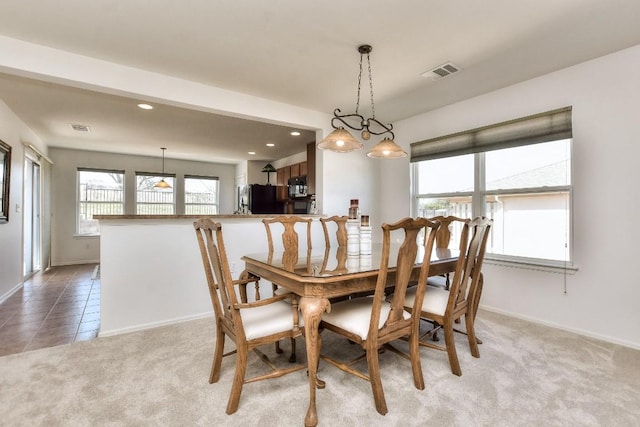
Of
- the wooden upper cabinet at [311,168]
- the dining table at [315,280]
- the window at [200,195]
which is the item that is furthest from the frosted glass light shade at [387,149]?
the window at [200,195]

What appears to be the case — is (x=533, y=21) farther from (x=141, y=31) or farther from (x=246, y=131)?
(x=246, y=131)

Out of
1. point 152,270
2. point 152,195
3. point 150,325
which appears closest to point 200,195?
point 152,195

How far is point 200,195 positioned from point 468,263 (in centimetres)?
707

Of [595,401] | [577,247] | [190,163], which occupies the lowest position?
[595,401]

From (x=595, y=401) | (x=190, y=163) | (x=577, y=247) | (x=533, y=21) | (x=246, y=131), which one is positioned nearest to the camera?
(x=595, y=401)

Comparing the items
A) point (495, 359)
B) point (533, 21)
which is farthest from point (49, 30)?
point (495, 359)

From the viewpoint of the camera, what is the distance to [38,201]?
5535mm

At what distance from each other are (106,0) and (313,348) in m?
2.41

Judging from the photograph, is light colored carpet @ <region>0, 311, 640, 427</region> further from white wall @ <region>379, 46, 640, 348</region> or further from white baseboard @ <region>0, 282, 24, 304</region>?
white baseboard @ <region>0, 282, 24, 304</region>

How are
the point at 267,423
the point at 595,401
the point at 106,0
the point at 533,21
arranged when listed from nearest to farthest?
the point at 267,423 → the point at 595,401 → the point at 106,0 → the point at 533,21

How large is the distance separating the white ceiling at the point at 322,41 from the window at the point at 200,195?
3970 mm

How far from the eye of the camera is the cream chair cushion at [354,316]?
172cm

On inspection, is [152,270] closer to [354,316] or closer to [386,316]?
[354,316]

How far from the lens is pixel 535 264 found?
305 cm
